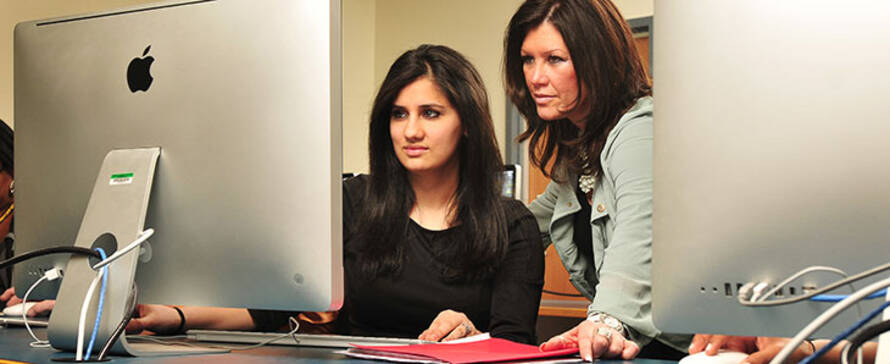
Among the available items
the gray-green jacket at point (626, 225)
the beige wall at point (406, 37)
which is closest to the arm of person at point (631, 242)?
the gray-green jacket at point (626, 225)

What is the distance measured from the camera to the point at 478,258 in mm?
1473

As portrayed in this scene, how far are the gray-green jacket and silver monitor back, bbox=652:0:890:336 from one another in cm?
28

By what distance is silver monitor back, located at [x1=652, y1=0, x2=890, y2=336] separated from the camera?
2.12 ft

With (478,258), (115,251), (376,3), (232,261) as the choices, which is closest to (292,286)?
(232,261)

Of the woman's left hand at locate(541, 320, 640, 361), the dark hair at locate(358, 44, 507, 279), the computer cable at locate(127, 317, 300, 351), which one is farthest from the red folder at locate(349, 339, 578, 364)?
the dark hair at locate(358, 44, 507, 279)

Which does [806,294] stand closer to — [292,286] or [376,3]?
[292,286]

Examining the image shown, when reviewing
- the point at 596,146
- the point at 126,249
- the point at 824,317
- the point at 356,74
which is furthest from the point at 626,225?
the point at 356,74

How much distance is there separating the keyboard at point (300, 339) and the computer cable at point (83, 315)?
9.0 inches

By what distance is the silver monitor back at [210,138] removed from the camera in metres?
0.91

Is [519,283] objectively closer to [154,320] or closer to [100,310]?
[154,320]

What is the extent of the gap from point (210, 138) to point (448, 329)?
0.51 m

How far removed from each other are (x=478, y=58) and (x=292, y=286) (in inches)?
135

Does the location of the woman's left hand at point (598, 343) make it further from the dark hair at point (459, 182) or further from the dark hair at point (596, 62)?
the dark hair at point (459, 182)

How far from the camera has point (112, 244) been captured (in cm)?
99
